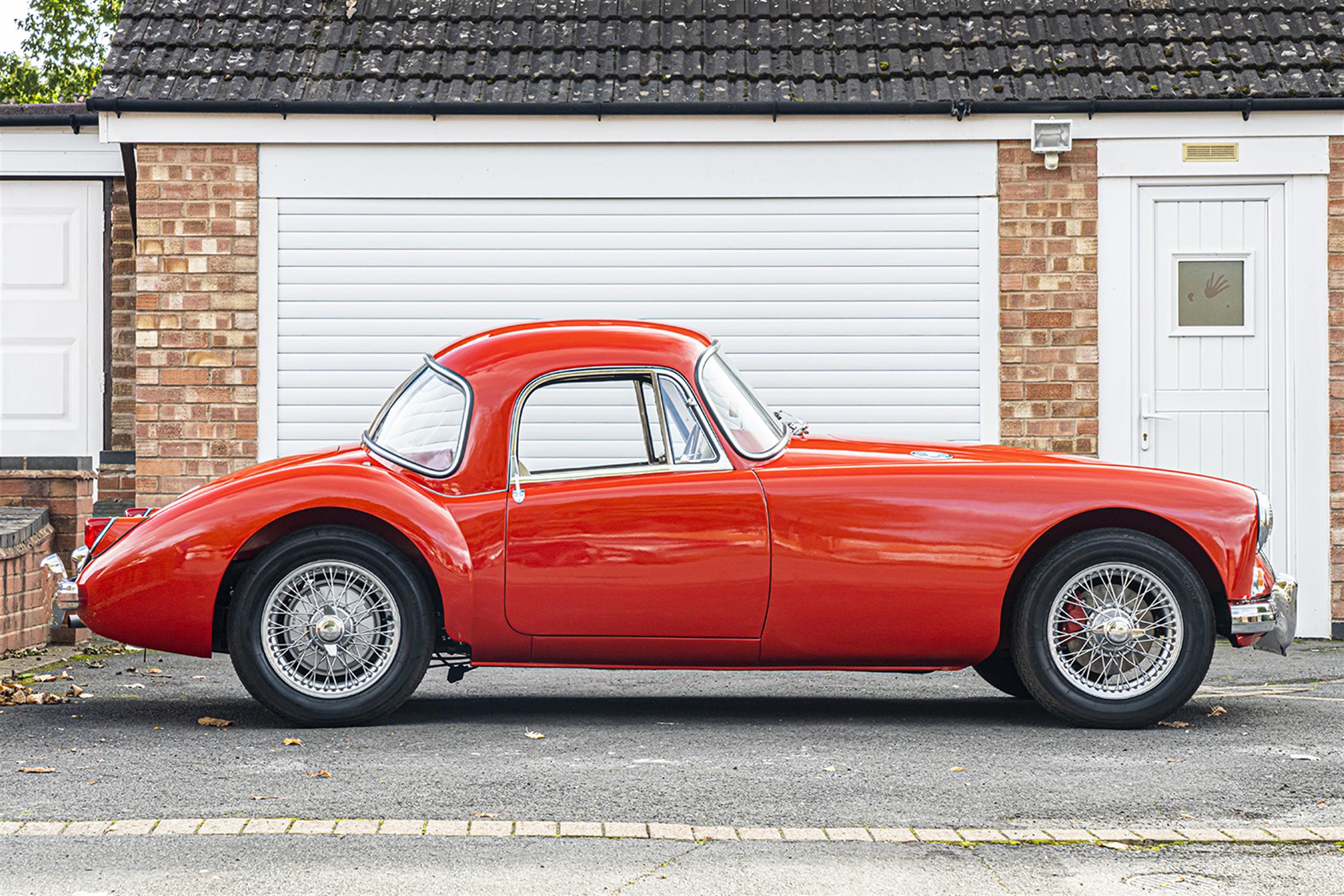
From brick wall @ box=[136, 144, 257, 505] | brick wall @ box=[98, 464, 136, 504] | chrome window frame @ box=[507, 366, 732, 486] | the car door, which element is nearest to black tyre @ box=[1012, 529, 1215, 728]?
the car door

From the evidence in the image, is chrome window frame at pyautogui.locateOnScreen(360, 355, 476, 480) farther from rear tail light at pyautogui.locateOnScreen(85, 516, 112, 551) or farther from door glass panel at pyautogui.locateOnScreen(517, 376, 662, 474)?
rear tail light at pyautogui.locateOnScreen(85, 516, 112, 551)

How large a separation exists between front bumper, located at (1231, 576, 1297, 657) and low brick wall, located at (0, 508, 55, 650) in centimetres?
602

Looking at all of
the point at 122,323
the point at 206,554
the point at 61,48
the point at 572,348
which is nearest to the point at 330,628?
the point at 206,554

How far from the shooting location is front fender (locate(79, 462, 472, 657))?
19.1 ft

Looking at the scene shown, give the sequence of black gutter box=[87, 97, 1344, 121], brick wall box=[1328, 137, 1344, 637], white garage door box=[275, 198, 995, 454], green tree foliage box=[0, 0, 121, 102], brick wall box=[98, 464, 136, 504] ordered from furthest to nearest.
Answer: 1. green tree foliage box=[0, 0, 121, 102]
2. brick wall box=[98, 464, 136, 504]
3. white garage door box=[275, 198, 995, 454]
4. brick wall box=[1328, 137, 1344, 637]
5. black gutter box=[87, 97, 1344, 121]

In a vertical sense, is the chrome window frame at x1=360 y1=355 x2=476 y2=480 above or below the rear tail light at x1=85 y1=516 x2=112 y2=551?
above

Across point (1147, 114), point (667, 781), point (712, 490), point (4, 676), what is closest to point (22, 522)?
point (4, 676)

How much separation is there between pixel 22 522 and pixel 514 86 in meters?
3.99

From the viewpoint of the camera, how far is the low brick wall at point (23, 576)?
8172 millimetres

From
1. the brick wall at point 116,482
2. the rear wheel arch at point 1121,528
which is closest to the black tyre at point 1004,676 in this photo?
the rear wheel arch at point 1121,528

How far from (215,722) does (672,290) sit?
486 centimetres

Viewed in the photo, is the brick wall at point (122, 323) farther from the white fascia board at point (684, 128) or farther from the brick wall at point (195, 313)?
the white fascia board at point (684, 128)

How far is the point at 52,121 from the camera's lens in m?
11.1

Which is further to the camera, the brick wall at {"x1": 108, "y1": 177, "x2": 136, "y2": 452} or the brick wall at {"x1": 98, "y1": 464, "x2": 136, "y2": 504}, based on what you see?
the brick wall at {"x1": 108, "y1": 177, "x2": 136, "y2": 452}
